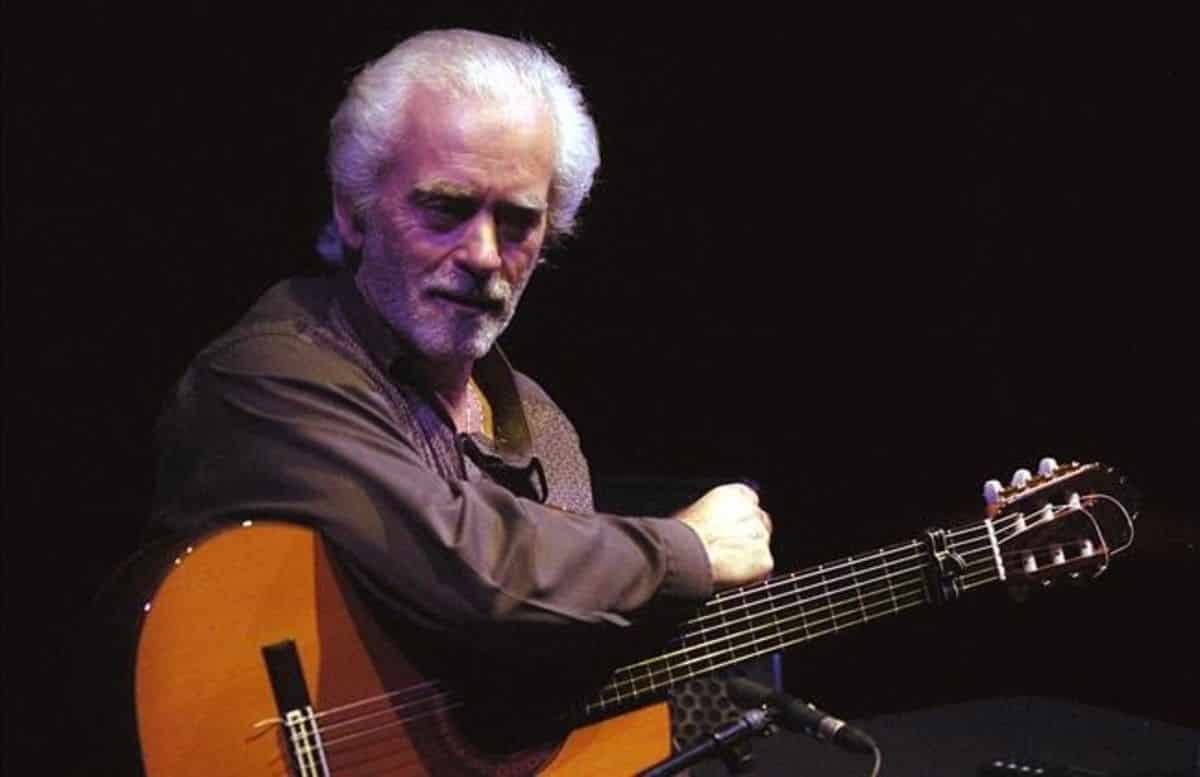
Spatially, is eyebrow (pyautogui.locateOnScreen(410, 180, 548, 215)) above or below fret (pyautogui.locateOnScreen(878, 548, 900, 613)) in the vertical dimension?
above

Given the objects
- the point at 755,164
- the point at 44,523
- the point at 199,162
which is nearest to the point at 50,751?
the point at 44,523

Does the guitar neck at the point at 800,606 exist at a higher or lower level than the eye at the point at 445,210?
lower

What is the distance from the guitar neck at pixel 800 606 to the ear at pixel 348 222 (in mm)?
873

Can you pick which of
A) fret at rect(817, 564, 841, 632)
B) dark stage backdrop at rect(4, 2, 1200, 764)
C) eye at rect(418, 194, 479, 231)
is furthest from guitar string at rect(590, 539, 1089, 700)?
dark stage backdrop at rect(4, 2, 1200, 764)

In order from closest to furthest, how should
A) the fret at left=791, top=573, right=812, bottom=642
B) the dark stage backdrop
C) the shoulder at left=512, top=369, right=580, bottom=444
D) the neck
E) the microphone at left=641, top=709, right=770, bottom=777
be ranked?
the microphone at left=641, top=709, right=770, bottom=777, the fret at left=791, top=573, right=812, bottom=642, the neck, the shoulder at left=512, top=369, right=580, bottom=444, the dark stage backdrop

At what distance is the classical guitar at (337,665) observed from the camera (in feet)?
5.14

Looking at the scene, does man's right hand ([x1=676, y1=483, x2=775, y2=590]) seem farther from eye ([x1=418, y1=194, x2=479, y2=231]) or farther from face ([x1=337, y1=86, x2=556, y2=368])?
eye ([x1=418, y1=194, x2=479, y2=231])

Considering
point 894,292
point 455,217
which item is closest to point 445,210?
point 455,217

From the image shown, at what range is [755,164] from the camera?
11.8ft

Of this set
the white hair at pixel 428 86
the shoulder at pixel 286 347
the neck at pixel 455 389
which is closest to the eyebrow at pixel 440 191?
the white hair at pixel 428 86

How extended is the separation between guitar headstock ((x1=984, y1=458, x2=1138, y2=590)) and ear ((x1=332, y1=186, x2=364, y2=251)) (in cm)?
126

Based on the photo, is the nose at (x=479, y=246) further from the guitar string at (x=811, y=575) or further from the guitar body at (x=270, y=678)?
the guitar string at (x=811, y=575)

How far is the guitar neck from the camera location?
1.95m

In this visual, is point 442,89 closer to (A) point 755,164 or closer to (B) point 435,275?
(B) point 435,275
